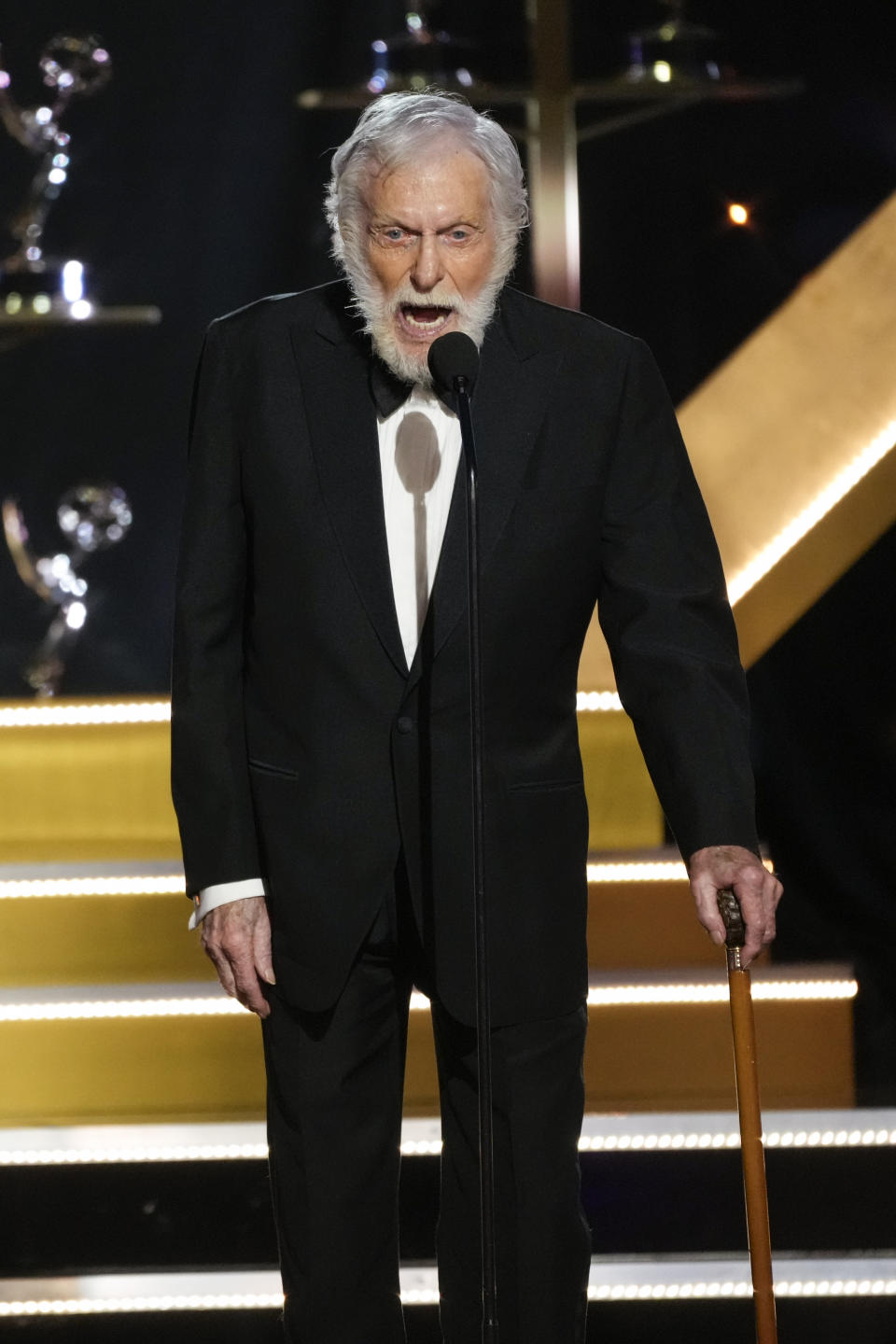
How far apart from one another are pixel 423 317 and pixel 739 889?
2.02 feet

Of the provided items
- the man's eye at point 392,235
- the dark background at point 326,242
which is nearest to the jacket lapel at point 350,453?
the man's eye at point 392,235

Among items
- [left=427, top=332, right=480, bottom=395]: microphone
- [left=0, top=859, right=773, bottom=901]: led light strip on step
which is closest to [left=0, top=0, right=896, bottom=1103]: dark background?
[left=0, top=859, right=773, bottom=901]: led light strip on step

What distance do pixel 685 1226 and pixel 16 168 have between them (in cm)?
295

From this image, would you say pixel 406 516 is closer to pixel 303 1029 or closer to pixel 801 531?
pixel 303 1029

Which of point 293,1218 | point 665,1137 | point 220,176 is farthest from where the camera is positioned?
point 220,176

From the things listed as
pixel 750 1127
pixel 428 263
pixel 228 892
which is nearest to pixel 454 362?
pixel 428 263

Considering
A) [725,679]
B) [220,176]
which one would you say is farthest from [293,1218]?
[220,176]

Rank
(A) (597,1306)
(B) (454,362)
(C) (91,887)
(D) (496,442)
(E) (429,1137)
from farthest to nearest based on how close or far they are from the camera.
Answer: (C) (91,887)
(E) (429,1137)
(A) (597,1306)
(D) (496,442)
(B) (454,362)

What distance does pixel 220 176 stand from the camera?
3930 millimetres

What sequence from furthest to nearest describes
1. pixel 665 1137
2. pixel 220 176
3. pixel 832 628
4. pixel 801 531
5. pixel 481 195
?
pixel 220 176 < pixel 832 628 < pixel 801 531 < pixel 665 1137 < pixel 481 195

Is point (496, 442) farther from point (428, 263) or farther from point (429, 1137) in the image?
point (429, 1137)

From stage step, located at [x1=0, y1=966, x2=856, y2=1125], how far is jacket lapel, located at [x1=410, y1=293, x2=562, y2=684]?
118 cm

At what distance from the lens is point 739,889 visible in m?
1.51

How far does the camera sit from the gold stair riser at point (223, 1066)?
2.54 metres
